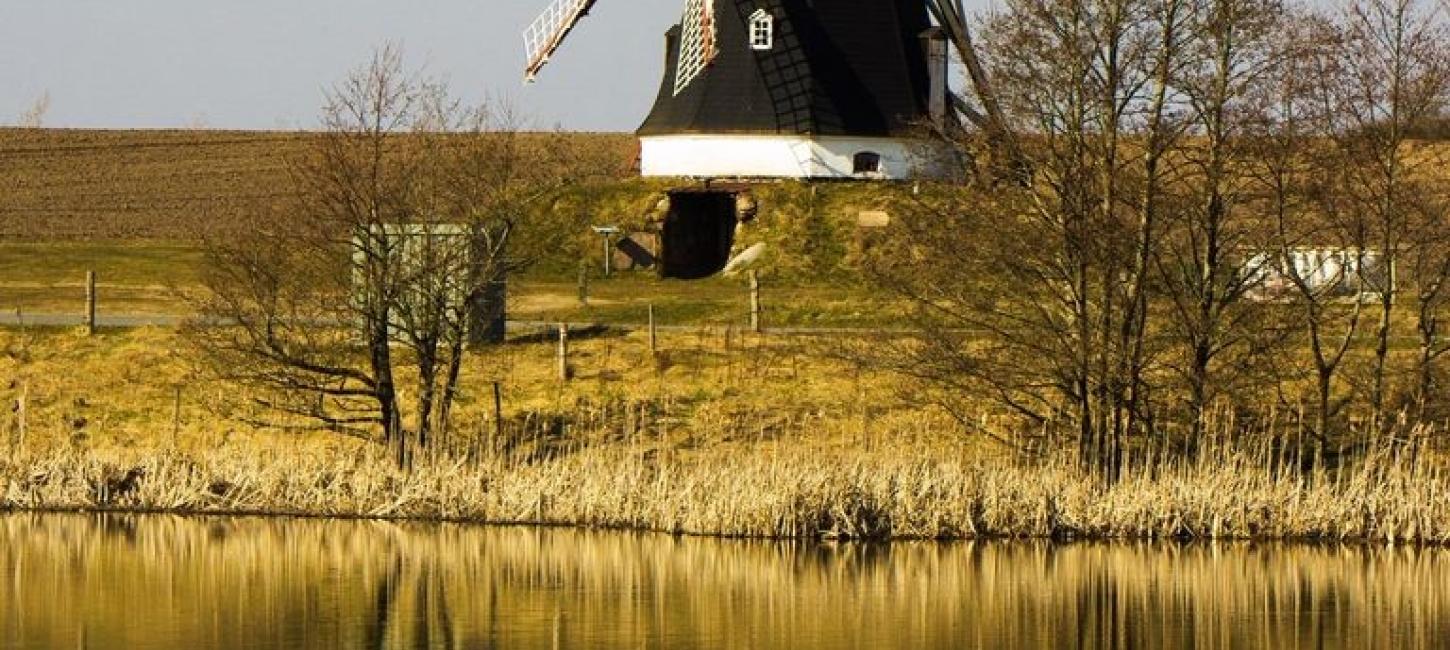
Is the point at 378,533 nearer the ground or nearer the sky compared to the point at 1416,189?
nearer the ground

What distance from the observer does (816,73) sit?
68.4 metres

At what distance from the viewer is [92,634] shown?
94.3ft

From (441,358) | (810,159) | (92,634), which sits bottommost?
(92,634)

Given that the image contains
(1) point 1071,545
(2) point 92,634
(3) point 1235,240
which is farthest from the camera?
(3) point 1235,240

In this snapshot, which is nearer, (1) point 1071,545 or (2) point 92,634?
(2) point 92,634

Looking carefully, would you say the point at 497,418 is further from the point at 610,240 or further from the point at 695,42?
the point at 695,42

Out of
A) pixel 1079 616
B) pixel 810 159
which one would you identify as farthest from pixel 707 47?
pixel 1079 616

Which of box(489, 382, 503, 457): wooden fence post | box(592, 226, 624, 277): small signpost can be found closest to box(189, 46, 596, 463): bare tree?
box(489, 382, 503, 457): wooden fence post

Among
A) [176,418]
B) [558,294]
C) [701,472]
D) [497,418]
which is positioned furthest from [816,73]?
[701,472]

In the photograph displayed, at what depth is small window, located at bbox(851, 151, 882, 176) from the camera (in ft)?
226

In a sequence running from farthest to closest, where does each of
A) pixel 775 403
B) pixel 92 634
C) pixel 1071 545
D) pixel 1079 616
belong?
pixel 775 403 → pixel 1071 545 → pixel 1079 616 → pixel 92 634

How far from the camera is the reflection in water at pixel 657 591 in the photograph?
96.3ft

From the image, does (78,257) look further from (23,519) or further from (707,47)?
(23,519)

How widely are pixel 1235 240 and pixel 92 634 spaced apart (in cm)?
1798
